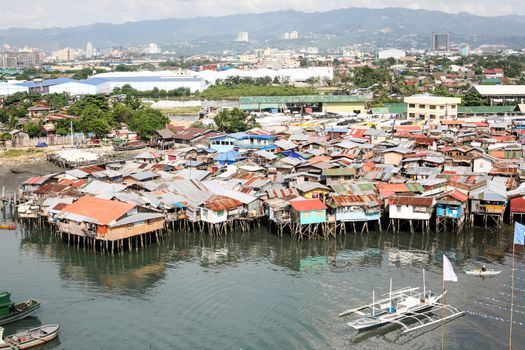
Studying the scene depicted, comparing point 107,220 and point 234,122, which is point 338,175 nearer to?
point 107,220

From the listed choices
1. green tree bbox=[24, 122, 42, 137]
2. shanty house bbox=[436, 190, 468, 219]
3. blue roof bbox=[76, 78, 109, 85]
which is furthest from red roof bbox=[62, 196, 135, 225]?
blue roof bbox=[76, 78, 109, 85]

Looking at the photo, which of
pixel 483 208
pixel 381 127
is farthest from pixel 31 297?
pixel 381 127

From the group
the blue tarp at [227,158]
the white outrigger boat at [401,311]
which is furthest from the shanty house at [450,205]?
the blue tarp at [227,158]

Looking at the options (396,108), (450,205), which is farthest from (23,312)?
(396,108)

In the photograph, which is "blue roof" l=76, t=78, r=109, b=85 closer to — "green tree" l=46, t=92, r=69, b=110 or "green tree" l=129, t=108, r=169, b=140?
"green tree" l=46, t=92, r=69, b=110

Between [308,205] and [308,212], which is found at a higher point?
[308,205]
